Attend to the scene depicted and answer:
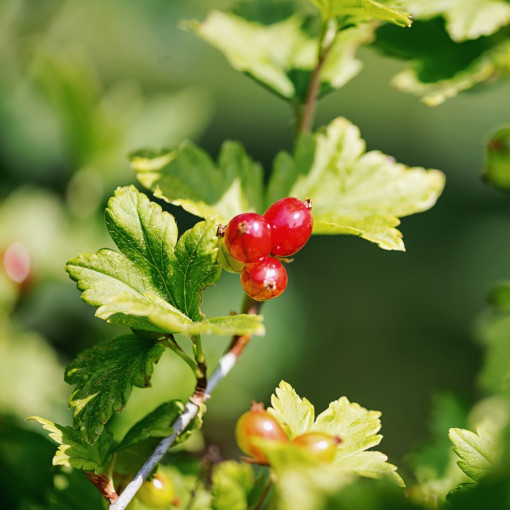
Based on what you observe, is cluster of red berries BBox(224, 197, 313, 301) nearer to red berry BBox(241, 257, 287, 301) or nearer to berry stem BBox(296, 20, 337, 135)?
red berry BBox(241, 257, 287, 301)

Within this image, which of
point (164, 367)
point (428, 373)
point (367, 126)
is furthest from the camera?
point (367, 126)

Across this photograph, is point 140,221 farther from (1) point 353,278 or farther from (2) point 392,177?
Result: (1) point 353,278

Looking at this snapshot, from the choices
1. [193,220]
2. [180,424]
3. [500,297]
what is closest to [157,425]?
[180,424]

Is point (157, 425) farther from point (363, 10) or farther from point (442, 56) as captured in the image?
point (442, 56)

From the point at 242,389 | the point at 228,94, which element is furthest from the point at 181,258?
the point at 228,94

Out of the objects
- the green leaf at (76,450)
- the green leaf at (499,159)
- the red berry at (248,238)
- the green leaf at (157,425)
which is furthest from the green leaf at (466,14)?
the green leaf at (76,450)

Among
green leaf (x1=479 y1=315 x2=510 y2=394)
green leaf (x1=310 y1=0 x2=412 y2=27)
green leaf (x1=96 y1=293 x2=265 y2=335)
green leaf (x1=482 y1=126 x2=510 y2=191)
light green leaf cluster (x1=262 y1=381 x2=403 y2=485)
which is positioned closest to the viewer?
green leaf (x1=96 y1=293 x2=265 y2=335)

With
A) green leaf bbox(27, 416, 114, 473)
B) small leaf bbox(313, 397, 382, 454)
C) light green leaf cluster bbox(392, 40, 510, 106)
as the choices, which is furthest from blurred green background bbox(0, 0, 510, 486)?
small leaf bbox(313, 397, 382, 454)
